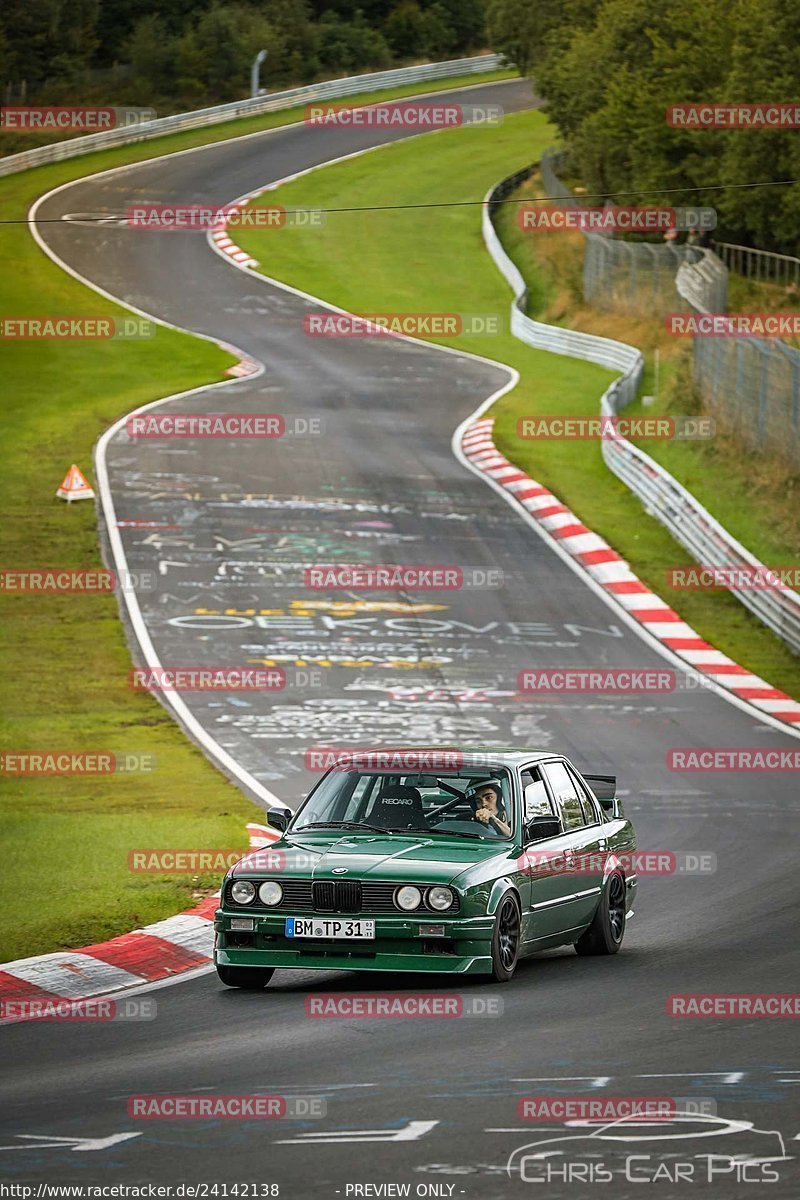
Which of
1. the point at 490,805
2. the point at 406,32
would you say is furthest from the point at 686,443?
the point at 406,32

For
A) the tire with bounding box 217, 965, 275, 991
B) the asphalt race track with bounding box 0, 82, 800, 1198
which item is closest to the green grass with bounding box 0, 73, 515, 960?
the asphalt race track with bounding box 0, 82, 800, 1198

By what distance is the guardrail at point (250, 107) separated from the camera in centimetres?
7631

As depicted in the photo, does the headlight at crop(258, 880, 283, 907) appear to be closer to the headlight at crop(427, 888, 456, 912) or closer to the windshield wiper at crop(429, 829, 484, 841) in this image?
the headlight at crop(427, 888, 456, 912)

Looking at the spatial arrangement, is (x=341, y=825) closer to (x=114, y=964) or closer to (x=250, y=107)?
(x=114, y=964)

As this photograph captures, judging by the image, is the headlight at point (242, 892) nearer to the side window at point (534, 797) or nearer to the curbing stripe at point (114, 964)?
the curbing stripe at point (114, 964)

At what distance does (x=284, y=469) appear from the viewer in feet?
120

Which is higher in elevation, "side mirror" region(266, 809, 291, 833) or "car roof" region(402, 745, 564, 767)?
"car roof" region(402, 745, 564, 767)

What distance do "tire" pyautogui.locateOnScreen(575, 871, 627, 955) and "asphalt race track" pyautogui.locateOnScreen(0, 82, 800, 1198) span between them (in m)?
0.14

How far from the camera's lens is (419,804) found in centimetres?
1165

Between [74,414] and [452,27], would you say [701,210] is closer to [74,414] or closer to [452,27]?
[74,414]

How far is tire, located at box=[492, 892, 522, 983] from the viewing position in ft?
35.1

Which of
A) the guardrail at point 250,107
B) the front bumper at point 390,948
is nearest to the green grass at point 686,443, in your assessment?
the front bumper at point 390,948

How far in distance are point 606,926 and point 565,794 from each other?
2.92 ft

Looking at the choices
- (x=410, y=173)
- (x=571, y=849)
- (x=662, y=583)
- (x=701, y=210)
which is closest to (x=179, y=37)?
(x=410, y=173)
